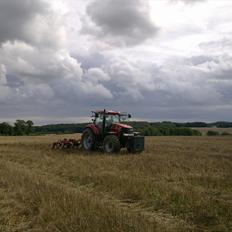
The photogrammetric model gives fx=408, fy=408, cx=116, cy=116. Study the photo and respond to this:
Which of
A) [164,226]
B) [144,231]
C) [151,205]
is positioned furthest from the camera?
[151,205]

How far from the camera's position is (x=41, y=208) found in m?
6.91

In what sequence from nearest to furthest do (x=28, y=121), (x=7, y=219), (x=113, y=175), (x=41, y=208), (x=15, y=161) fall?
(x=7, y=219) → (x=41, y=208) → (x=113, y=175) → (x=15, y=161) → (x=28, y=121)

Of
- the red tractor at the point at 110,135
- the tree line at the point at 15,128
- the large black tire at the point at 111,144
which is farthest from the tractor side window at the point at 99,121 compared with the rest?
the tree line at the point at 15,128

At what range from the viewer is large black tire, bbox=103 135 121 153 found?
18094 mm

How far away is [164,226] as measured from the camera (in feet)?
19.6

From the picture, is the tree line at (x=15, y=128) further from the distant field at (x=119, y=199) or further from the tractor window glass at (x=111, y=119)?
the distant field at (x=119, y=199)

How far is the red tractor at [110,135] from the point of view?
1842cm

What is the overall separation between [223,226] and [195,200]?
1591mm

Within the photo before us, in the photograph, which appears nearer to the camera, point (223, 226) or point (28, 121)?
point (223, 226)

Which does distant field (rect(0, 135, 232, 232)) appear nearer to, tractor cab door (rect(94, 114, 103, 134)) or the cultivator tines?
tractor cab door (rect(94, 114, 103, 134))

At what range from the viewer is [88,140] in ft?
65.7

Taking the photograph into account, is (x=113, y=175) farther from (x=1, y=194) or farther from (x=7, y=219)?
(x=7, y=219)

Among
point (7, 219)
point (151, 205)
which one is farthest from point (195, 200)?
point (7, 219)

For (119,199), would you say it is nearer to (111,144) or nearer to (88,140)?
(111,144)
